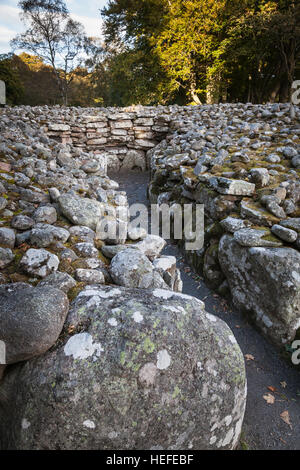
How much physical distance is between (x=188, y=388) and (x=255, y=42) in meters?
19.4

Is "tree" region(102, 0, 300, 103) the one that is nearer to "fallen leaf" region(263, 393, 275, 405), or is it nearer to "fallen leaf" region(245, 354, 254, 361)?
"fallen leaf" region(245, 354, 254, 361)

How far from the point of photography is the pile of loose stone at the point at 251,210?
11.3 ft

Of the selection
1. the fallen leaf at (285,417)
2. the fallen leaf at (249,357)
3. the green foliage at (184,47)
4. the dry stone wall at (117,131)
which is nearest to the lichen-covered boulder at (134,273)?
the fallen leaf at (249,357)

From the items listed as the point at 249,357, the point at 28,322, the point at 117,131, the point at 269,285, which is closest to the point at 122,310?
the point at 28,322

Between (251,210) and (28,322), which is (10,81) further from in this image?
(28,322)

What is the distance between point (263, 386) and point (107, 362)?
108 inches

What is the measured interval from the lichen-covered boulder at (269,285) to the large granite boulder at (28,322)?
294 centimetres

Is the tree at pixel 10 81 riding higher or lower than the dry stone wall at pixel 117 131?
higher

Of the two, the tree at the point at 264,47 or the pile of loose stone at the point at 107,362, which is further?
the tree at the point at 264,47

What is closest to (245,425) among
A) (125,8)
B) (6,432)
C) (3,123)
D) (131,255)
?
(131,255)

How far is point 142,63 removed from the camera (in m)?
16.7

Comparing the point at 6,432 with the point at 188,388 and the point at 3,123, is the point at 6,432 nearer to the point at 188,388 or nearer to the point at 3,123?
the point at 188,388

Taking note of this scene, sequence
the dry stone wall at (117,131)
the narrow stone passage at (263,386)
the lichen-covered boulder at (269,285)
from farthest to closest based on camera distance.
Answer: the dry stone wall at (117,131) < the lichen-covered boulder at (269,285) < the narrow stone passage at (263,386)

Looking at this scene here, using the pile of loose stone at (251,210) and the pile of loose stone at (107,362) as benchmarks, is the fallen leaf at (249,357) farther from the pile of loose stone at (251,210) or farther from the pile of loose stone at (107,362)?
the pile of loose stone at (107,362)
